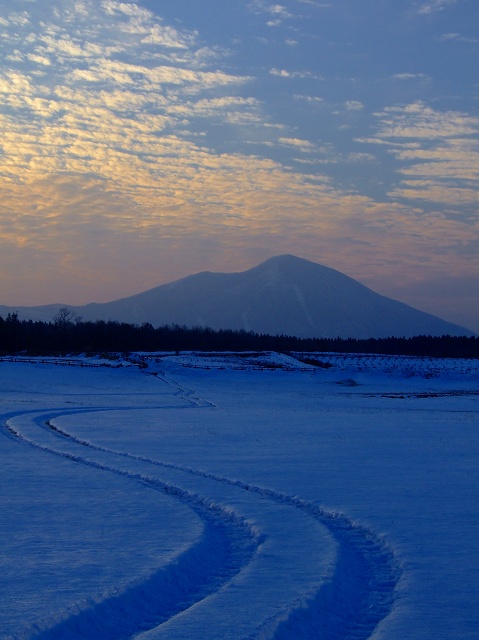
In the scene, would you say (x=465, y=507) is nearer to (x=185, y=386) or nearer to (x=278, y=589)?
(x=278, y=589)

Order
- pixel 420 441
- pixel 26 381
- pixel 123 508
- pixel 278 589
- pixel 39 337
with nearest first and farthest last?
pixel 278 589 < pixel 123 508 < pixel 420 441 < pixel 26 381 < pixel 39 337

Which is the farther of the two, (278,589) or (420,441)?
(420,441)

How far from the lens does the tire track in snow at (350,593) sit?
6.81 meters

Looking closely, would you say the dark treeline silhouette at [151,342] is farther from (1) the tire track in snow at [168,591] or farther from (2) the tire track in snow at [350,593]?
(2) the tire track in snow at [350,593]

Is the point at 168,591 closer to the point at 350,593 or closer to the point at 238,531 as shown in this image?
the point at 350,593

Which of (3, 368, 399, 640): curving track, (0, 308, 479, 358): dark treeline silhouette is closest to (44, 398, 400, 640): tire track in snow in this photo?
(3, 368, 399, 640): curving track

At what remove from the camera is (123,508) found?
1186 centimetres

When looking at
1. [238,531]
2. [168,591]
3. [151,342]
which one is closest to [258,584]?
[168,591]

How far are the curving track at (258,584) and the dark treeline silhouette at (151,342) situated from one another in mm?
67353

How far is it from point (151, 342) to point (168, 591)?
311 ft

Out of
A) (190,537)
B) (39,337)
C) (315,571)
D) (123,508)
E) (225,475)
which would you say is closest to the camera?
(315,571)

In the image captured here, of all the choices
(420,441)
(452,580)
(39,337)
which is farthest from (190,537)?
(39,337)

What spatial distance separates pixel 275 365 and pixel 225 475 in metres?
56.2

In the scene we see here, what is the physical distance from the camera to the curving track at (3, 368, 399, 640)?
6.72 m
